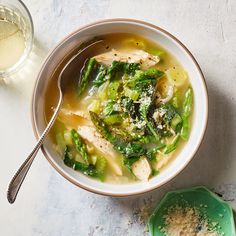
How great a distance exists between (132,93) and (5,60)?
24.6 inches

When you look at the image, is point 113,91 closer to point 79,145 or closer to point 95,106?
point 95,106

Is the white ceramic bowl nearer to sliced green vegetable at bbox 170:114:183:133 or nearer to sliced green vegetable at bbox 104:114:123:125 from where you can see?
sliced green vegetable at bbox 170:114:183:133

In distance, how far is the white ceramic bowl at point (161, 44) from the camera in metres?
2.32

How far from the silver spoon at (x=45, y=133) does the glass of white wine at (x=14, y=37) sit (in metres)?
0.24

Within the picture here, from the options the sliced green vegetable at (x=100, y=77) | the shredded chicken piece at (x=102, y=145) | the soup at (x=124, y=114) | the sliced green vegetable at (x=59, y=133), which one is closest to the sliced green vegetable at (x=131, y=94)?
the soup at (x=124, y=114)

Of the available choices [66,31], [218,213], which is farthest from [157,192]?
[66,31]

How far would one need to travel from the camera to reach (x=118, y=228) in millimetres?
2512

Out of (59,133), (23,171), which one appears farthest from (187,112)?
(23,171)

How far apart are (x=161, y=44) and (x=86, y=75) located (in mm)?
370

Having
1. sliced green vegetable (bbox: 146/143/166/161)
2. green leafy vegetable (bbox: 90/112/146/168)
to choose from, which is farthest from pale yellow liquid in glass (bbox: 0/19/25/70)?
sliced green vegetable (bbox: 146/143/166/161)

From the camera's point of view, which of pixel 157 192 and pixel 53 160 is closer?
pixel 53 160

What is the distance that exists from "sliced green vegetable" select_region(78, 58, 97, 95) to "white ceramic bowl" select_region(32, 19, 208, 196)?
103 millimetres

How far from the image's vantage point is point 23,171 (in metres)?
2.35

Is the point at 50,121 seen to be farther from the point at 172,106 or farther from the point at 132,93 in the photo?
the point at 172,106
